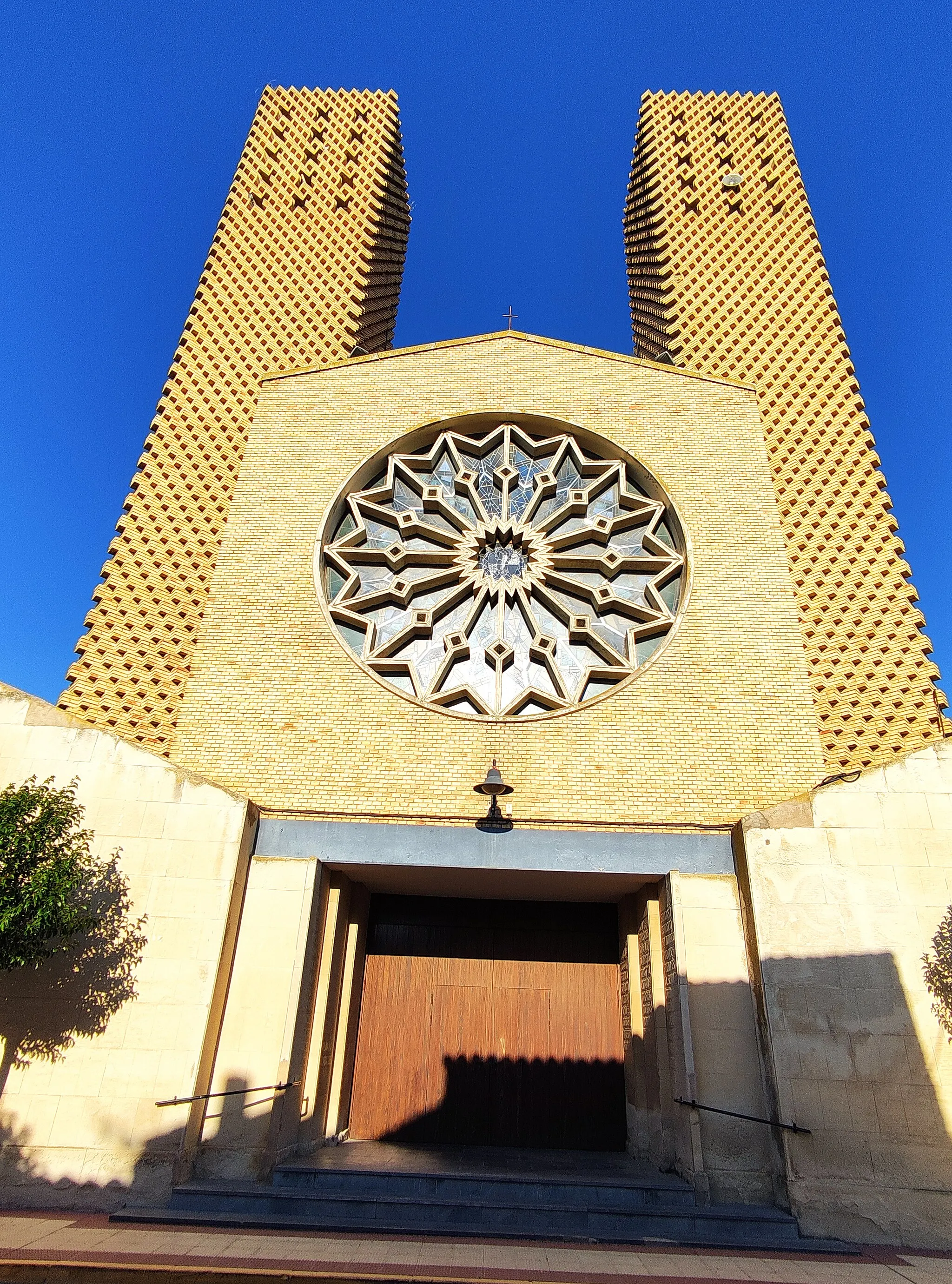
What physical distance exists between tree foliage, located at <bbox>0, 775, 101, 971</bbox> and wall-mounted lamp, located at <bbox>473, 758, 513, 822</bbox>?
3677mm

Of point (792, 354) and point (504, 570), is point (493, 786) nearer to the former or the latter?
point (504, 570)

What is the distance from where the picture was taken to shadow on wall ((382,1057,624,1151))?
915cm

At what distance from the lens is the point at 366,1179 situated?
7.07 meters

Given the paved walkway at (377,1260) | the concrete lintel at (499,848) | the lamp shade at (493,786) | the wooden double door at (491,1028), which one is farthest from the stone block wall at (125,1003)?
the wooden double door at (491,1028)

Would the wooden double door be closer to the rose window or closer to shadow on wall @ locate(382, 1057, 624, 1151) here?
shadow on wall @ locate(382, 1057, 624, 1151)

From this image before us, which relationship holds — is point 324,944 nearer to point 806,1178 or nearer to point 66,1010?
point 66,1010

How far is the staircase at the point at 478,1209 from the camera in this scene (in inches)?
252

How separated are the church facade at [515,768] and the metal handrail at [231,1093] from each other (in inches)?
1.0

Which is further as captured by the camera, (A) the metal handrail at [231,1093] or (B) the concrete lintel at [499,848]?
(B) the concrete lintel at [499,848]

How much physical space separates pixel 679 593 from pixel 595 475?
2.48 m

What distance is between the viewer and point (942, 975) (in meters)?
7.04

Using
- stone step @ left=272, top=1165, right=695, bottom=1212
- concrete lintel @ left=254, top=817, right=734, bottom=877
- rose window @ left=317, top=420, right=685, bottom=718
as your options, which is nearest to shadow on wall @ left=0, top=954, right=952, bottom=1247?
stone step @ left=272, top=1165, right=695, bottom=1212

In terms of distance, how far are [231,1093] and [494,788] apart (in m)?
3.55

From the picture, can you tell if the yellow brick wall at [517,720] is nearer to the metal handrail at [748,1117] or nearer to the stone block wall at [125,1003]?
the stone block wall at [125,1003]
